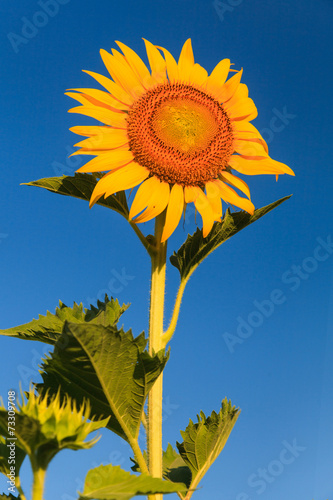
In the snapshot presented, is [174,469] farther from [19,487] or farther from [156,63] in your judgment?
[156,63]

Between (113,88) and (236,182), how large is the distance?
0.98 meters

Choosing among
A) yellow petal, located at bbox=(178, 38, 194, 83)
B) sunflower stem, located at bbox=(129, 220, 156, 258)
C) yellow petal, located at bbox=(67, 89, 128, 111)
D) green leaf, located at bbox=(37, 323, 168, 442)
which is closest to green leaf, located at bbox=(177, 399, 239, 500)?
green leaf, located at bbox=(37, 323, 168, 442)

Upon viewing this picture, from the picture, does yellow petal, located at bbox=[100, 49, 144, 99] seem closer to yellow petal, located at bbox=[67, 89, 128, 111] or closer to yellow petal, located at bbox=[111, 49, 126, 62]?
yellow petal, located at bbox=[111, 49, 126, 62]

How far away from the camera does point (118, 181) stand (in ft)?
9.66

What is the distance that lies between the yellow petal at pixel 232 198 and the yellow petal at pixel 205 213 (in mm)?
134

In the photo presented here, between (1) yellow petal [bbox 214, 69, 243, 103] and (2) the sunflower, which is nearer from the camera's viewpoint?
(2) the sunflower

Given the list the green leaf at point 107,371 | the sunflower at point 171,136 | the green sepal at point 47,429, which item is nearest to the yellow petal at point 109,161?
the sunflower at point 171,136

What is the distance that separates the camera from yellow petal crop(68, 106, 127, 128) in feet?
10.2

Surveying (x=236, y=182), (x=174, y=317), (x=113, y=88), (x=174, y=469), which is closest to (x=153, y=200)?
(x=236, y=182)

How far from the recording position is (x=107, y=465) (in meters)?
2.27

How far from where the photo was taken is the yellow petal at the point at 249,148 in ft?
10.8

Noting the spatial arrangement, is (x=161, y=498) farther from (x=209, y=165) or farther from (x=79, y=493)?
(x=209, y=165)

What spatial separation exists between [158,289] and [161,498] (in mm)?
1196

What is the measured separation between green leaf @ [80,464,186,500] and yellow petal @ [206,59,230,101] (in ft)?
8.08
